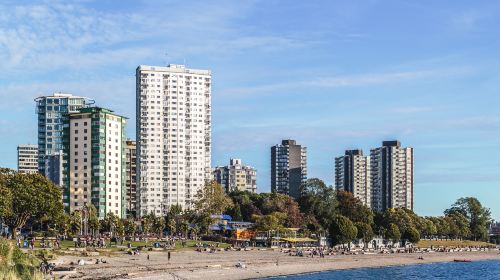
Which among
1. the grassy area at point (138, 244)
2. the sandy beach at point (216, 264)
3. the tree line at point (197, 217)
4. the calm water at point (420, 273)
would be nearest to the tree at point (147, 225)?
the tree line at point (197, 217)

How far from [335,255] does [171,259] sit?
46.9m

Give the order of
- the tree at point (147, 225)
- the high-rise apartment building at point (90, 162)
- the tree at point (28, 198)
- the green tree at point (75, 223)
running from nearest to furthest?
the tree at point (28, 198) → the green tree at point (75, 223) → the tree at point (147, 225) → the high-rise apartment building at point (90, 162)

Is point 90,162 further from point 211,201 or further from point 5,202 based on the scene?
point 5,202

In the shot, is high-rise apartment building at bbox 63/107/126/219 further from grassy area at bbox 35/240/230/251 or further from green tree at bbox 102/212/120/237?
grassy area at bbox 35/240/230/251

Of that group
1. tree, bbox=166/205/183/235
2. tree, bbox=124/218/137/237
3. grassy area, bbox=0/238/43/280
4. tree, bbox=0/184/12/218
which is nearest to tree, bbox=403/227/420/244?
tree, bbox=166/205/183/235

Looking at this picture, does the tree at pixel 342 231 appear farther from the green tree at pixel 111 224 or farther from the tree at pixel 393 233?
the green tree at pixel 111 224

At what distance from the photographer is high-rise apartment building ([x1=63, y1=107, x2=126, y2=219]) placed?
17588 centimetres

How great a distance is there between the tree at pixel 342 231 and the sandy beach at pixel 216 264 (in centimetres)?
1053

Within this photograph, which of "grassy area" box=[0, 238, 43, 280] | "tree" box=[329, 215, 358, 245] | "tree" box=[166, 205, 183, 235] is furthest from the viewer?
"tree" box=[329, 215, 358, 245]

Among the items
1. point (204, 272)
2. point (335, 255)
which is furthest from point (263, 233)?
point (204, 272)

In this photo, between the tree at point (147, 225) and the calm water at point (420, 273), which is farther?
the tree at point (147, 225)

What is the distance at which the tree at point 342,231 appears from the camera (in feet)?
521

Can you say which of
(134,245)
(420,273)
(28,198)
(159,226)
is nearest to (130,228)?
(159,226)

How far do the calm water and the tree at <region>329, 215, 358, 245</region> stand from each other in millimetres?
19711
